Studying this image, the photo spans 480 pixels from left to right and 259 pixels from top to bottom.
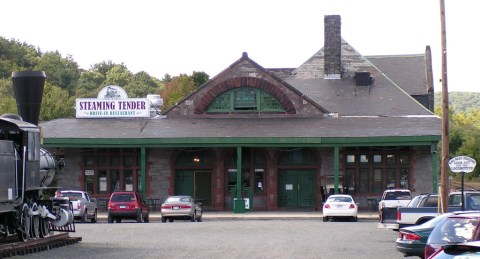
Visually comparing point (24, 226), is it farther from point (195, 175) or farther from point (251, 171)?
point (251, 171)

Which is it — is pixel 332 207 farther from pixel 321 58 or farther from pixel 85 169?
pixel 321 58

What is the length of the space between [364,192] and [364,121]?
12.8 ft

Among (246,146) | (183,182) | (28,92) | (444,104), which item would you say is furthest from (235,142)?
(28,92)

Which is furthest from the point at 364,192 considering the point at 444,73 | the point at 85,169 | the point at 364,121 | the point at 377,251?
the point at 377,251

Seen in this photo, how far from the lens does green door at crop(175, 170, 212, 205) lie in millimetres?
51938

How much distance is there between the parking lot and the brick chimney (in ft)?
83.8

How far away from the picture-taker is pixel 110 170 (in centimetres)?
5209

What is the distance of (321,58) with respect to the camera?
6412 centimetres

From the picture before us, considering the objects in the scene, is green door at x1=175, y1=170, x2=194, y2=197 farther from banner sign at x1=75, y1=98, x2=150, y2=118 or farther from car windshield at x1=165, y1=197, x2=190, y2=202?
car windshield at x1=165, y1=197, x2=190, y2=202

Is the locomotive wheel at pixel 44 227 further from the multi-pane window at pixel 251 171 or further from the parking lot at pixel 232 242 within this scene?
the multi-pane window at pixel 251 171

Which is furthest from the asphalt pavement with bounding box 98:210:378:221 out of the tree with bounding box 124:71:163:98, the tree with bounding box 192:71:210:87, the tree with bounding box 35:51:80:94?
the tree with bounding box 35:51:80:94

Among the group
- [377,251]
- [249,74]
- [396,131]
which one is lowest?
[377,251]

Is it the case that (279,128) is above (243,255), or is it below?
above

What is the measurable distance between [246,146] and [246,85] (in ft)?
16.0
